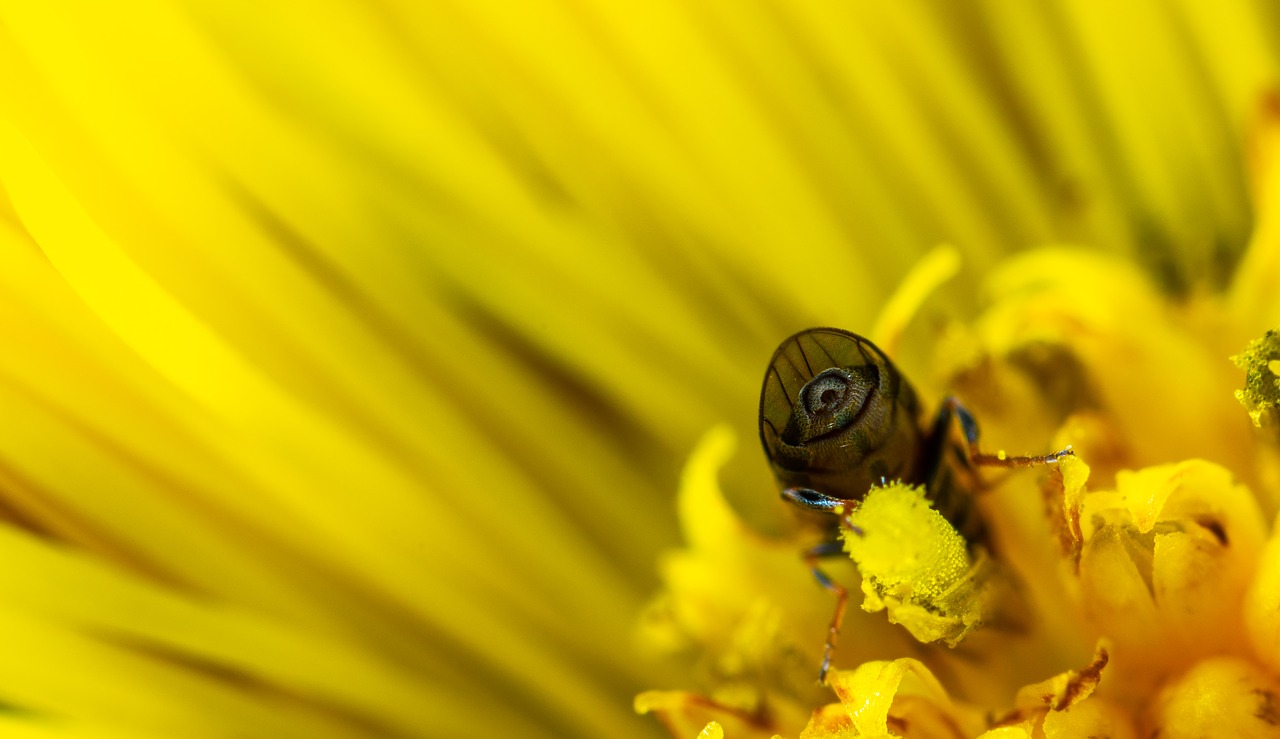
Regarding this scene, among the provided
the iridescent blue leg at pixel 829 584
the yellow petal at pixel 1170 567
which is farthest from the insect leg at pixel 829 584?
the yellow petal at pixel 1170 567

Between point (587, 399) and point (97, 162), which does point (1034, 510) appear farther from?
point (97, 162)

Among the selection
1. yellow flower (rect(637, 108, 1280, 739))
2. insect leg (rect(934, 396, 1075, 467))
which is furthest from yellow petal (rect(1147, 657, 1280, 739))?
insect leg (rect(934, 396, 1075, 467))

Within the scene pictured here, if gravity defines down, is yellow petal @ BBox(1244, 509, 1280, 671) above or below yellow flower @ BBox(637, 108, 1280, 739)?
below

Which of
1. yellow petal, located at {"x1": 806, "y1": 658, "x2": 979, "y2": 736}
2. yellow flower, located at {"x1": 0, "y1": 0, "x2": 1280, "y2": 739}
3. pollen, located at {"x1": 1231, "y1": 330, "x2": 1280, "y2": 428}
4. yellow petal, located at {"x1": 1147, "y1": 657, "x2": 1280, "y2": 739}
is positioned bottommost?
yellow petal, located at {"x1": 1147, "y1": 657, "x2": 1280, "y2": 739}

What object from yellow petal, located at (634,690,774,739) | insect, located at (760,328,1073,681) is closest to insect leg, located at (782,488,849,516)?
insect, located at (760,328,1073,681)

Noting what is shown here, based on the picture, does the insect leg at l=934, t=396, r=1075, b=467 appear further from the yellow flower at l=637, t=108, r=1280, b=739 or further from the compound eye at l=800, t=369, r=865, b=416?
the compound eye at l=800, t=369, r=865, b=416

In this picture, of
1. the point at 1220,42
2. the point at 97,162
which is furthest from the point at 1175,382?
the point at 97,162

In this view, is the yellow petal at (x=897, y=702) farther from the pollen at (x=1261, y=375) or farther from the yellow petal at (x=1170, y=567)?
the pollen at (x=1261, y=375)

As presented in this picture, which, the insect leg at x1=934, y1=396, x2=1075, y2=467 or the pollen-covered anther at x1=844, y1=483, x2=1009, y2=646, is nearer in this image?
the pollen-covered anther at x1=844, y1=483, x2=1009, y2=646
